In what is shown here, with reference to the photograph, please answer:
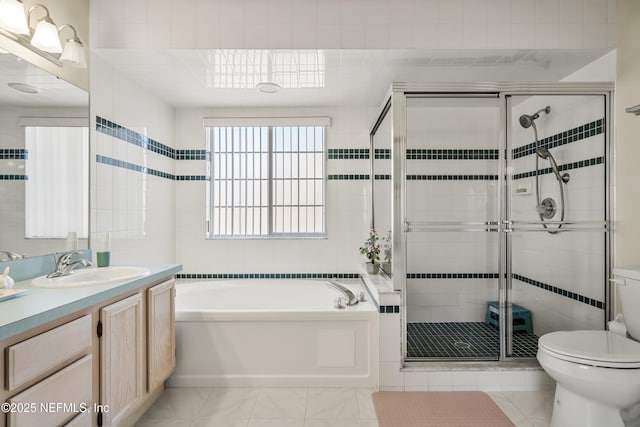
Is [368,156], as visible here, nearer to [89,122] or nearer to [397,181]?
[397,181]

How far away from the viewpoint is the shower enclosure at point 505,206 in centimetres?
232

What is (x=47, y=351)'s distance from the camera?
1.22 metres

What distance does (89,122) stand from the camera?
2232mm

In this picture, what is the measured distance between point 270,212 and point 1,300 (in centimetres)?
235

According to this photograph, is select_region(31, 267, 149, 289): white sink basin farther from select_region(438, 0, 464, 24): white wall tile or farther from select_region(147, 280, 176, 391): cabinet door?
select_region(438, 0, 464, 24): white wall tile

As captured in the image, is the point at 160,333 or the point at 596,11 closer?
the point at 160,333

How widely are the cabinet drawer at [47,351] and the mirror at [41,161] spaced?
A: 0.66 metres

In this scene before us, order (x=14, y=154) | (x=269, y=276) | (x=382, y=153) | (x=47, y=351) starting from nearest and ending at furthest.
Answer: (x=47, y=351), (x=14, y=154), (x=382, y=153), (x=269, y=276)

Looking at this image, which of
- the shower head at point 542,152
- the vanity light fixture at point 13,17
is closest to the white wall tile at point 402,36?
the shower head at point 542,152

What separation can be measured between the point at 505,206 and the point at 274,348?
1809 millimetres

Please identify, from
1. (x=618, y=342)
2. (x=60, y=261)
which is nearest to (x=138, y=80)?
(x=60, y=261)

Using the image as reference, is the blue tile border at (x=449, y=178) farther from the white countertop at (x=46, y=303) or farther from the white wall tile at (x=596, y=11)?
the white countertop at (x=46, y=303)

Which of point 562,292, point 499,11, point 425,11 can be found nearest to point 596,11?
point 499,11

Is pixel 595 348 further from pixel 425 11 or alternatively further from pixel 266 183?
pixel 266 183
